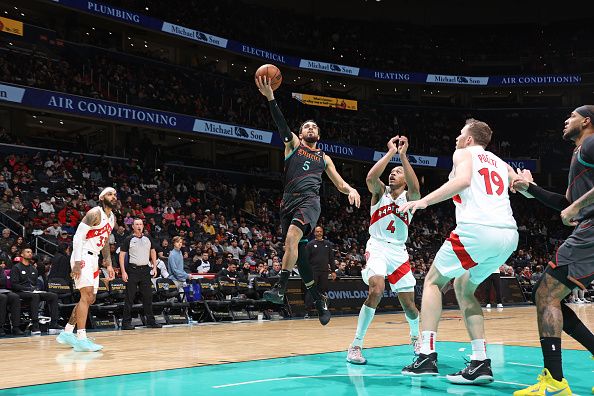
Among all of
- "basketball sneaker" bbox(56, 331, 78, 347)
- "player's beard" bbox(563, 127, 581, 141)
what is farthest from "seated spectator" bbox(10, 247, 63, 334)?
"player's beard" bbox(563, 127, 581, 141)

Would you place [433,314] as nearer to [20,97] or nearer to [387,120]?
[20,97]

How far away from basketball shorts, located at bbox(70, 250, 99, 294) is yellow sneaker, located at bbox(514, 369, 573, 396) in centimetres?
603

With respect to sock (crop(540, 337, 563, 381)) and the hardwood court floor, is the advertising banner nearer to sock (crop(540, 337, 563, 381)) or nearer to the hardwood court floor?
the hardwood court floor

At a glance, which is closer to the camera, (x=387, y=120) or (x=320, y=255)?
(x=320, y=255)

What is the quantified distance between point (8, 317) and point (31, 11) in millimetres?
18854

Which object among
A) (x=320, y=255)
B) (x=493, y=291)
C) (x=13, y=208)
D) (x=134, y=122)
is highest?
(x=134, y=122)

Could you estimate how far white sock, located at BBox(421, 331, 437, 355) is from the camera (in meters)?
5.58

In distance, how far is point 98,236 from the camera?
8.82m

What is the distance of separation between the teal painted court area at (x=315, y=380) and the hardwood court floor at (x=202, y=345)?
0.32m

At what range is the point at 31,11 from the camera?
26453mm

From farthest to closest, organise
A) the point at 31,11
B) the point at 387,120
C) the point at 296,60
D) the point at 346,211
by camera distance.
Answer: the point at 387,120 < the point at 296,60 < the point at 346,211 < the point at 31,11

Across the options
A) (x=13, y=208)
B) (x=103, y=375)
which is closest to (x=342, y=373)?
(x=103, y=375)

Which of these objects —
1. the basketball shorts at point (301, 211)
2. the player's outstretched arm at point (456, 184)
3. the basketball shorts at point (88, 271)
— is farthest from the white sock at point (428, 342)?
the basketball shorts at point (88, 271)

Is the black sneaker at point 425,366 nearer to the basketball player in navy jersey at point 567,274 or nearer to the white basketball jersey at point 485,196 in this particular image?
the basketball player in navy jersey at point 567,274
